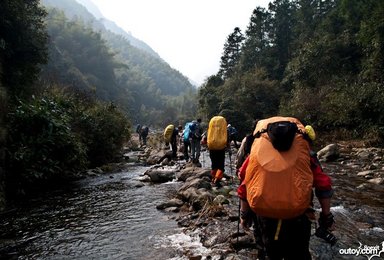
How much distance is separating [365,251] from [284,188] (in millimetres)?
3959

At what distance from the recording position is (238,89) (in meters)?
42.7

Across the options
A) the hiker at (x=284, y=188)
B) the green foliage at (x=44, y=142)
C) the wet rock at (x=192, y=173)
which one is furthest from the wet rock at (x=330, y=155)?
the hiker at (x=284, y=188)

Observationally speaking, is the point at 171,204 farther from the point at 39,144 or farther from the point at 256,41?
the point at 256,41

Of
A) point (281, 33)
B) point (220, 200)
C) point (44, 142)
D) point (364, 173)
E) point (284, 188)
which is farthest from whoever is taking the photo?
point (281, 33)

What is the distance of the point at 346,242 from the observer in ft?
19.9

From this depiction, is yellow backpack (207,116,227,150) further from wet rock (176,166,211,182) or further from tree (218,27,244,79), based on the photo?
tree (218,27,244,79)

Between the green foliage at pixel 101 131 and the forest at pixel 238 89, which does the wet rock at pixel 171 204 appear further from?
the green foliage at pixel 101 131

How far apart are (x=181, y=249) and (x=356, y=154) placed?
A: 1556 cm

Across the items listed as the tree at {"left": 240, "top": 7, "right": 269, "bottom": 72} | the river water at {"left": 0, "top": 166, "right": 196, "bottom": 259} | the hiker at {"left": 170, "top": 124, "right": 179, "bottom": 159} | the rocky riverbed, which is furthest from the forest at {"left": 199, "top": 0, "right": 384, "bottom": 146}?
the hiker at {"left": 170, "top": 124, "right": 179, "bottom": 159}

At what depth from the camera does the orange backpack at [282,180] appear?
291cm

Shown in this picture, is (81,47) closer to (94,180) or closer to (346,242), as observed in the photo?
(94,180)

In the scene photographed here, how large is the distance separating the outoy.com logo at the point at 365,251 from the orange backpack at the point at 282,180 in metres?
3.36

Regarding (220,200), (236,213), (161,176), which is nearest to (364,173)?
(220,200)

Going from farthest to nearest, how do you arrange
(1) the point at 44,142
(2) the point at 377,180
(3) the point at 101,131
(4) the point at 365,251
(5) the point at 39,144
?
(3) the point at 101,131
(1) the point at 44,142
(5) the point at 39,144
(2) the point at 377,180
(4) the point at 365,251
